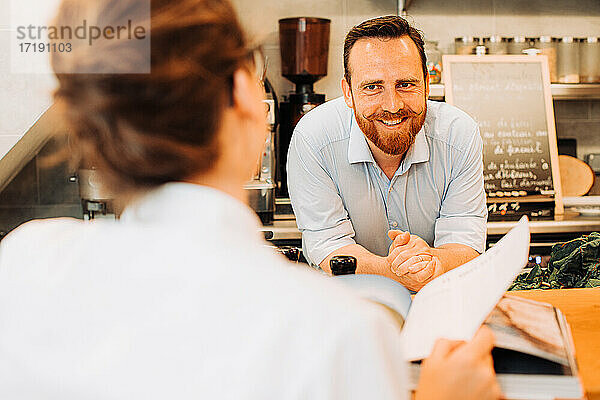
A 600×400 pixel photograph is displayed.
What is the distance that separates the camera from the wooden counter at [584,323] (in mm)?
855

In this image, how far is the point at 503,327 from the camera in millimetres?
833

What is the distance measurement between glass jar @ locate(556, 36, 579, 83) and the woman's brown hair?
287cm

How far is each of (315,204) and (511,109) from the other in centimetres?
155

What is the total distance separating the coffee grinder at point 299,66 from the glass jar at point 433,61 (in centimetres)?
47

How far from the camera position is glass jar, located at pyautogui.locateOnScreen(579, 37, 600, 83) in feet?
10.3

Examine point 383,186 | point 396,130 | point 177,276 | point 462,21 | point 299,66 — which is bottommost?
→ point 177,276

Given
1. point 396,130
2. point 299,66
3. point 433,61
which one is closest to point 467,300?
point 396,130

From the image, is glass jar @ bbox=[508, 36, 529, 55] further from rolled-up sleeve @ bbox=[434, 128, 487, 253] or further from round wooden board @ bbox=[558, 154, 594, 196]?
rolled-up sleeve @ bbox=[434, 128, 487, 253]

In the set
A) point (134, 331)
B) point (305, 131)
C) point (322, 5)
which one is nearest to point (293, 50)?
point (322, 5)

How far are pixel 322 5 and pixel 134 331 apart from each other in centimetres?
293

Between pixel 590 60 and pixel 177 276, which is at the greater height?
pixel 590 60

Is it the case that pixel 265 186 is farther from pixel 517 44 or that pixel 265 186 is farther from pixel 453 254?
pixel 517 44

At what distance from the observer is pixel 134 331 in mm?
521

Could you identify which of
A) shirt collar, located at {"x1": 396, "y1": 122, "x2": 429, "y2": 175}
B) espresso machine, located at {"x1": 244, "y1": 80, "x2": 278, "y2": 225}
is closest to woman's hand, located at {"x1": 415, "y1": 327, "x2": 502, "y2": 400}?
shirt collar, located at {"x1": 396, "y1": 122, "x2": 429, "y2": 175}
